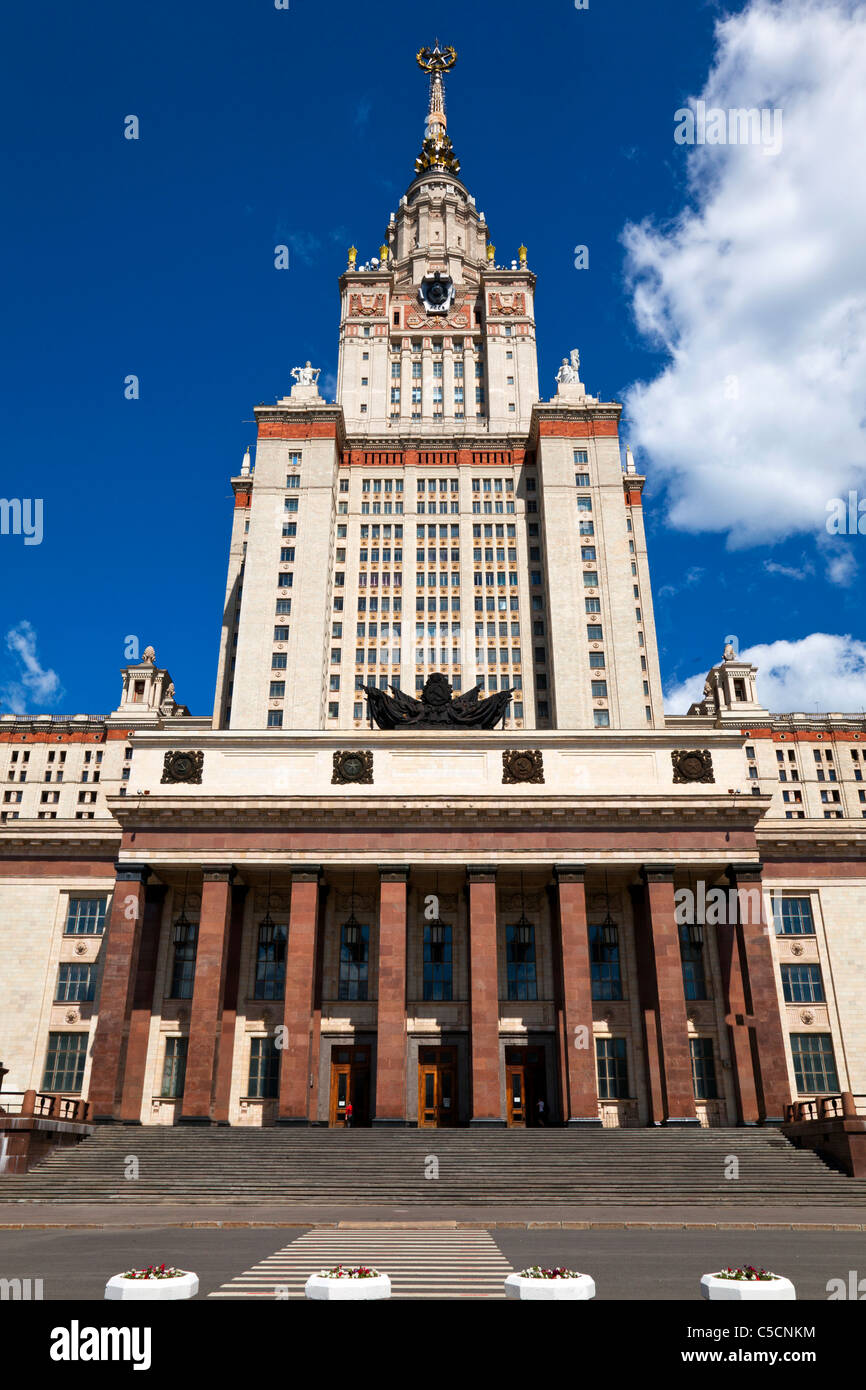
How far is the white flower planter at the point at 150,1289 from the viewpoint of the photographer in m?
10.3

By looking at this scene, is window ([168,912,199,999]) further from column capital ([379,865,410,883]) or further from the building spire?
the building spire

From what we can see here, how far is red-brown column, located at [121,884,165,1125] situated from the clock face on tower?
3075 inches

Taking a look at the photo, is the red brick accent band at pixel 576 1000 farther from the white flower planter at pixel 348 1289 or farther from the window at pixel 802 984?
the white flower planter at pixel 348 1289

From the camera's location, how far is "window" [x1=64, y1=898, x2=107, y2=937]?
48312 millimetres

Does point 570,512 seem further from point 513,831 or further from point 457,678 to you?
point 513,831

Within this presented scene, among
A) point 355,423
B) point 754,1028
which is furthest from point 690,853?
point 355,423

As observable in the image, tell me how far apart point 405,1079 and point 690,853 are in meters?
15.6

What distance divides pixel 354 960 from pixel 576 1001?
10849mm

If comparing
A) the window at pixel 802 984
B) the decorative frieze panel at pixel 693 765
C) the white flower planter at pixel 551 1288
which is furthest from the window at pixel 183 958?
the white flower planter at pixel 551 1288

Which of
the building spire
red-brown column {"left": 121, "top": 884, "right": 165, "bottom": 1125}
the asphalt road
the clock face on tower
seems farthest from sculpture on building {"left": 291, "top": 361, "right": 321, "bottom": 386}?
the asphalt road

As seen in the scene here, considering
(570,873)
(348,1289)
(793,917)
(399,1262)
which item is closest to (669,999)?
(570,873)

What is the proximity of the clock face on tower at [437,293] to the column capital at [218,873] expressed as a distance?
78015 millimetres

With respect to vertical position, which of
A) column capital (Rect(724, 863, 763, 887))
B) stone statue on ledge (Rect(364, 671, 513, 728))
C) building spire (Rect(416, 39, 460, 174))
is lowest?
column capital (Rect(724, 863, 763, 887))

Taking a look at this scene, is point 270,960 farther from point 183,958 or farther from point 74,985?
point 74,985
